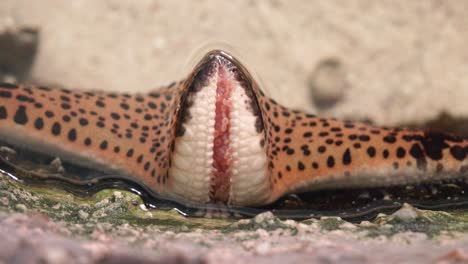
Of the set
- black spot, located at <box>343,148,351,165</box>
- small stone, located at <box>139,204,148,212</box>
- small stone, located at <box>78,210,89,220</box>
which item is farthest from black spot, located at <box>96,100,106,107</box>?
black spot, located at <box>343,148,351,165</box>

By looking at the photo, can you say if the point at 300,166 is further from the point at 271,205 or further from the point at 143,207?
the point at 143,207

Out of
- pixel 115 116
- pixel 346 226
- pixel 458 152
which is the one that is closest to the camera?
pixel 346 226

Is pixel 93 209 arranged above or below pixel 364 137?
below

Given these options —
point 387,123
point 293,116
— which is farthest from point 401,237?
point 387,123

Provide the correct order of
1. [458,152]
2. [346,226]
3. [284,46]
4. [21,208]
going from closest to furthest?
[21,208]
[346,226]
[458,152]
[284,46]

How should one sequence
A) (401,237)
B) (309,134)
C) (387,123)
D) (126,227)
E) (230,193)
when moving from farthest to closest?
(387,123), (309,134), (230,193), (126,227), (401,237)

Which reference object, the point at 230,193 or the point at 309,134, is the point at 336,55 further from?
the point at 230,193

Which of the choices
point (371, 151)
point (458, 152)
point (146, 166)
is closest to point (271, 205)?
point (371, 151)

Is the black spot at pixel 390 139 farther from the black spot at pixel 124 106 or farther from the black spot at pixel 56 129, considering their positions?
the black spot at pixel 56 129
